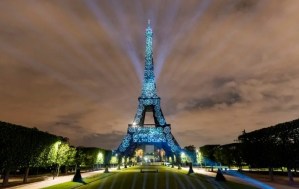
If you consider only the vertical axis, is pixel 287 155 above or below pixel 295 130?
below

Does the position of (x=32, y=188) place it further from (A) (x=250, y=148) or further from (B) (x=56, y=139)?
(A) (x=250, y=148)

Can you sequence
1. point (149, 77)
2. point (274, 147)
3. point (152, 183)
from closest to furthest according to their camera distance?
point (152, 183) → point (274, 147) → point (149, 77)

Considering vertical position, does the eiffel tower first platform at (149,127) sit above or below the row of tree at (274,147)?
above

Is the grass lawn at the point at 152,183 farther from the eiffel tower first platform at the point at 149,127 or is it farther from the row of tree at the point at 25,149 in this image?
the eiffel tower first platform at the point at 149,127

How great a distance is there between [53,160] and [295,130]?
116 ft

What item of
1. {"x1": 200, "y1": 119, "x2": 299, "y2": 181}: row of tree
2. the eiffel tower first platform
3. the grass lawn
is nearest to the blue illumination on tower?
the eiffel tower first platform

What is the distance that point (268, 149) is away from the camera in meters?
39.9

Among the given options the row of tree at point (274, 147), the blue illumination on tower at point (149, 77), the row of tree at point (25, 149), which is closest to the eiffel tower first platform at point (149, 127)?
the blue illumination on tower at point (149, 77)

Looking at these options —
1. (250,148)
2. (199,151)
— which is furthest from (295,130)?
(199,151)

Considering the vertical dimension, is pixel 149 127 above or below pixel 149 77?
below

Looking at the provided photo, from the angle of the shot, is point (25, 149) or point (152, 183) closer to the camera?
point (152, 183)

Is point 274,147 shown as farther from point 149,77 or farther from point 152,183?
point 149,77

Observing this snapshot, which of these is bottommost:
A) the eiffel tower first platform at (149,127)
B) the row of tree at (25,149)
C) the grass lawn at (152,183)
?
the grass lawn at (152,183)

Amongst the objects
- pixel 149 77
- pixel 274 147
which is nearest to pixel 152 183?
pixel 274 147
